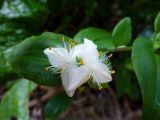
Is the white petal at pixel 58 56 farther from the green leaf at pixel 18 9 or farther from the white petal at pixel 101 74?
the green leaf at pixel 18 9

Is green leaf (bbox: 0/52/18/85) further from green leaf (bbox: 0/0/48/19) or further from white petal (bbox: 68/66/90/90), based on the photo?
white petal (bbox: 68/66/90/90)

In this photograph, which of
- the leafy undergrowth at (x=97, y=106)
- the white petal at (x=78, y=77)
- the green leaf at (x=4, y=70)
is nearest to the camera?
the white petal at (x=78, y=77)

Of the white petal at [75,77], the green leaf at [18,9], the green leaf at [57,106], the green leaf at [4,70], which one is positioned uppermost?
the white petal at [75,77]

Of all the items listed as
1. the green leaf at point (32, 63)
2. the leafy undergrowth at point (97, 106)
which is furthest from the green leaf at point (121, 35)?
the leafy undergrowth at point (97, 106)

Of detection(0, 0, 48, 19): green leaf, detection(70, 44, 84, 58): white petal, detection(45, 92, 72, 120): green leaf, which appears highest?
detection(70, 44, 84, 58): white petal

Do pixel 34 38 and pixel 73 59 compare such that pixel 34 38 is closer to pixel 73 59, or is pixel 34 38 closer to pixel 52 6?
pixel 73 59

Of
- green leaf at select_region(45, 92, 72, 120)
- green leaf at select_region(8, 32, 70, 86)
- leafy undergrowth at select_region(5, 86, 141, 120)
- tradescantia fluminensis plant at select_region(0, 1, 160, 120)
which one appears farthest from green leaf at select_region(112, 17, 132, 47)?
leafy undergrowth at select_region(5, 86, 141, 120)
